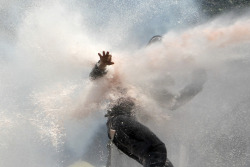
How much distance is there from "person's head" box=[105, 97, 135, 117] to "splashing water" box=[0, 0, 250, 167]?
376mm

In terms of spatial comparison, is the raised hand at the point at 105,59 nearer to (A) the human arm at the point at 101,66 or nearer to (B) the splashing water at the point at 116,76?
(A) the human arm at the point at 101,66

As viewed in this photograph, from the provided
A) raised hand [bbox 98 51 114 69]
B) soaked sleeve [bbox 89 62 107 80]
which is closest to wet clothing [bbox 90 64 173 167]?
soaked sleeve [bbox 89 62 107 80]

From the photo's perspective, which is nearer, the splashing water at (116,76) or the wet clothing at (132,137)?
the wet clothing at (132,137)

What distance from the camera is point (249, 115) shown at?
12.0 meters

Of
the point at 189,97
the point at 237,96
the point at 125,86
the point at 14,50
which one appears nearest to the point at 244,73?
the point at 237,96

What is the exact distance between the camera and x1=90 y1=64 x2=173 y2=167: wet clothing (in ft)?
15.9

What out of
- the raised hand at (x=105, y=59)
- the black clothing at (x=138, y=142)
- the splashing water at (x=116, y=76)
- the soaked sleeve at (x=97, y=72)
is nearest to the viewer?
the black clothing at (x=138, y=142)

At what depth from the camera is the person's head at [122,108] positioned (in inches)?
235

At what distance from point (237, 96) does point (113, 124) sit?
8149 millimetres

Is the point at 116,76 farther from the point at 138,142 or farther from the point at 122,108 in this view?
the point at 138,142

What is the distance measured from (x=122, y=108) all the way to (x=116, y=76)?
35.9 inches

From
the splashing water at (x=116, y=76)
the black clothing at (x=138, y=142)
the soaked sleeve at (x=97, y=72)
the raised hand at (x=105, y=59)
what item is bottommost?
the black clothing at (x=138, y=142)

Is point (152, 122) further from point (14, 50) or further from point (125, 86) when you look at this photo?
point (14, 50)

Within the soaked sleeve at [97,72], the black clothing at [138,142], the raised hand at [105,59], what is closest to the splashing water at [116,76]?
the soaked sleeve at [97,72]
